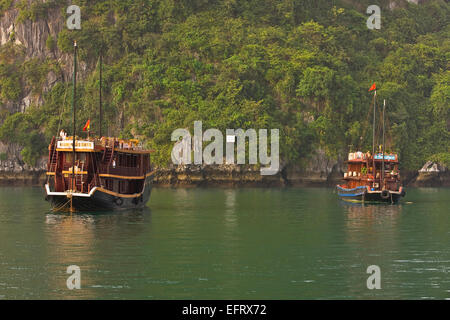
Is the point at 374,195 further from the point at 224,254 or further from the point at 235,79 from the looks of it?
the point at 235,79

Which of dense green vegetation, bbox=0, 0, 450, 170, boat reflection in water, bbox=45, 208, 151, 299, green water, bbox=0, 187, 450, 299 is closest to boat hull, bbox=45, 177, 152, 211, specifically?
boat reflection in water, bbox=45, 208, 151, 299

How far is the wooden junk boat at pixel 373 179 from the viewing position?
67.9 metres

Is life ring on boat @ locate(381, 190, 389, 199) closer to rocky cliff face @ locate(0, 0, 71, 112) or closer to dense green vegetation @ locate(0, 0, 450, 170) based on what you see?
dense green vegetation @ locate(0, 0, 450, 170)

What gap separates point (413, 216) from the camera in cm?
5581

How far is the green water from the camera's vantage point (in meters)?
27.2

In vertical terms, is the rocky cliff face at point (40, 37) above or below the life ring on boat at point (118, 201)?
above

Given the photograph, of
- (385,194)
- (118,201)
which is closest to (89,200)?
(118,201)

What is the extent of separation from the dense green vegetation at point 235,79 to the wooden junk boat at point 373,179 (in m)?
40.5

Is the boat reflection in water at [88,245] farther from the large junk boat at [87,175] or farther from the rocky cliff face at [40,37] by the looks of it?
the rocky cliff face at [40,37]

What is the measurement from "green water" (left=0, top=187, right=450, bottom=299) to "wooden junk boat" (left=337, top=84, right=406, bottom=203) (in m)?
9.42

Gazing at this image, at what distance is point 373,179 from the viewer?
6869cm

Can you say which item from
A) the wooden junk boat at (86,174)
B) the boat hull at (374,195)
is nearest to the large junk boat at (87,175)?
the wooden junk boat at (86,174)

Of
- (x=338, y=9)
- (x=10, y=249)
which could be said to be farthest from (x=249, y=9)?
(x=10, y=249)

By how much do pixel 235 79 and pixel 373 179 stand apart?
53.4m
